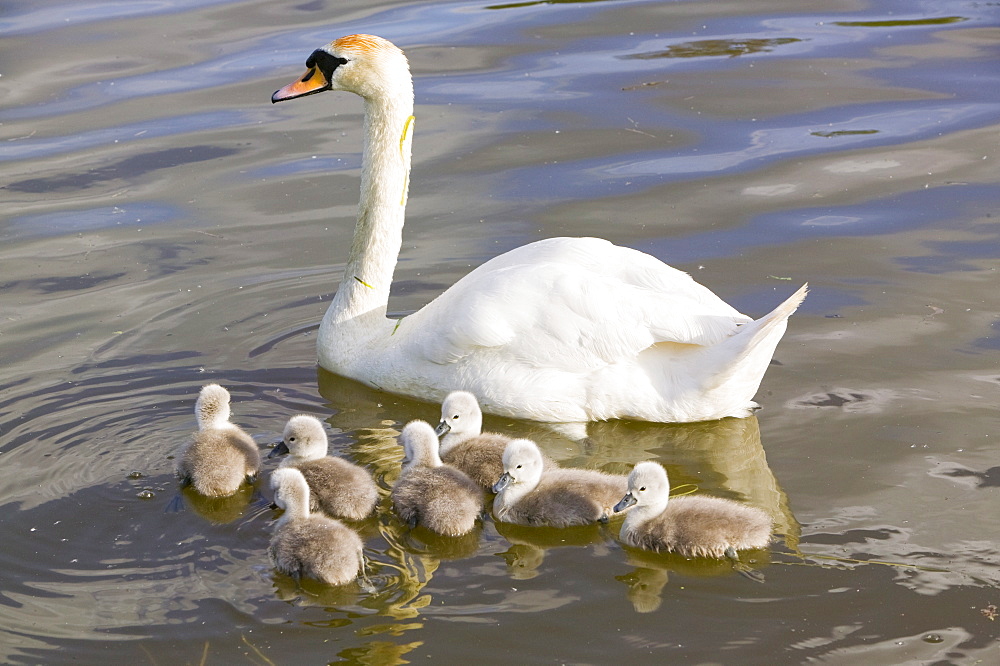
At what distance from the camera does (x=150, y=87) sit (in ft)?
44.8

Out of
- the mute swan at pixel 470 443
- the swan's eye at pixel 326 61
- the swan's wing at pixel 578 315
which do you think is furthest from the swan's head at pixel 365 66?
the mute swan at pixel 470 443

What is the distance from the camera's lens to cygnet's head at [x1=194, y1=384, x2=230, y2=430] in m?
6.32

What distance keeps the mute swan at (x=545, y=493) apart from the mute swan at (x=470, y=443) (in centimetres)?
26

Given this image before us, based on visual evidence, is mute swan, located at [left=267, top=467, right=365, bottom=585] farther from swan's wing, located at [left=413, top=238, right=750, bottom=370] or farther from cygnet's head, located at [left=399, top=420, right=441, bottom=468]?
swan's wing, located at [left=413, top=238, right=750, bottom=370]

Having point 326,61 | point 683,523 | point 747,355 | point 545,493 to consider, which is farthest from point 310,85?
point 683,523

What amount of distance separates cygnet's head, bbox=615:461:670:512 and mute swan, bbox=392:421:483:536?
714 mm

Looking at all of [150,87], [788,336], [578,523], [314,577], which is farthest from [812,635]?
[150,87]

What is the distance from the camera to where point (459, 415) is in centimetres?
633

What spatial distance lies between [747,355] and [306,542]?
249 centimetres

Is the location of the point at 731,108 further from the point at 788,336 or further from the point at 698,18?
the point at 788,336

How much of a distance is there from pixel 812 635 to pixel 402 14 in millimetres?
12691

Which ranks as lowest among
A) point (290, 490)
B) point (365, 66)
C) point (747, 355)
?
point (290, 490)

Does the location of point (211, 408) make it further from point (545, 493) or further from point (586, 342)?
point (586, 342)

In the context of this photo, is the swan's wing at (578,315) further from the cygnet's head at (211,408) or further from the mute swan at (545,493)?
the cygnet's head at (211,408)
